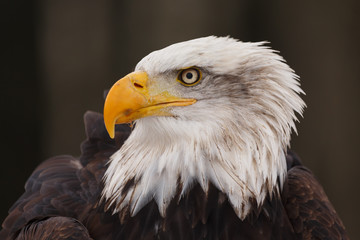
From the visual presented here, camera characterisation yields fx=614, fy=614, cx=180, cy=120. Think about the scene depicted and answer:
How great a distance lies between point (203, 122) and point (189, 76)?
201 millimetres

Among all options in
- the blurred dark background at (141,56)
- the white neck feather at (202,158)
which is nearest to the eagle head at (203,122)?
the white neck feather at (202,158)

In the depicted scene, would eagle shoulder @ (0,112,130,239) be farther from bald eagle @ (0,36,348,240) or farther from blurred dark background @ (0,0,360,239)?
blurred dark background @ (0,0,360,239)

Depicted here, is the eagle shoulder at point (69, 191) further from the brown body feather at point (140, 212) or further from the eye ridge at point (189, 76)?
the eye ridge at point (189, 76)

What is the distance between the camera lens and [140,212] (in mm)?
2518

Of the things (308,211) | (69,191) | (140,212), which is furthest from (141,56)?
(140,212)

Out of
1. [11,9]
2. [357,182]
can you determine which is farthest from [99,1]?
[357,182]

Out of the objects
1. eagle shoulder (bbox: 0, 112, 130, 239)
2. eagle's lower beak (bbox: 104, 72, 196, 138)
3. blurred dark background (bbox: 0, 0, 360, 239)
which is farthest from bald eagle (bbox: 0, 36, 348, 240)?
blurred dark background (bbox: 0, 0, 360, 239)

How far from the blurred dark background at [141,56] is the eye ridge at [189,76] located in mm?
2917

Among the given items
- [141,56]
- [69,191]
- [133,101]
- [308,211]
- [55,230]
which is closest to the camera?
[133,101]

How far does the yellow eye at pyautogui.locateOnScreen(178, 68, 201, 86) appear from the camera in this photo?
252cm

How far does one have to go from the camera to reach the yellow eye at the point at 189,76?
252 cm

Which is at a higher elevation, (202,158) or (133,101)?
(133,101)

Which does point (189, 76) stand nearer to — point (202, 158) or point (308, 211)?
point (202, 158)

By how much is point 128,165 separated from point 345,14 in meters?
3.35
